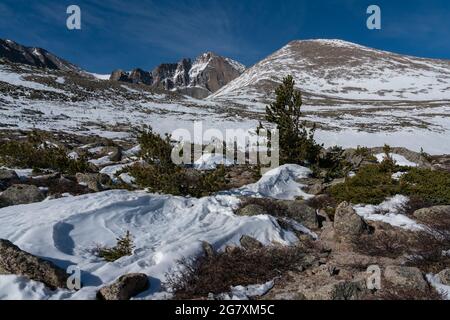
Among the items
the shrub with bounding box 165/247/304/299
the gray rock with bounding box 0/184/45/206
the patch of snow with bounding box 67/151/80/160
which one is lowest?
the shrub with bounding box 165/247/304/299

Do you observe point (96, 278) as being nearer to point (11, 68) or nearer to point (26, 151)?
point (26, 151)

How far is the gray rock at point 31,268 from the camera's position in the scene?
6.09 meters

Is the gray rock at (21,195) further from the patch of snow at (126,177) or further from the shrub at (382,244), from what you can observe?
the shrub at (382,244)

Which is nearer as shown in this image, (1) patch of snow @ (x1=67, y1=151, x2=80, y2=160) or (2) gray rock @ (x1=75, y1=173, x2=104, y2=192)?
(2) gray rock @ (x1=75, y1=173, x2=104, y2=192)

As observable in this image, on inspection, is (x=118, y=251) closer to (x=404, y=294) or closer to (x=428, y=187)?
(x=404, y=294)

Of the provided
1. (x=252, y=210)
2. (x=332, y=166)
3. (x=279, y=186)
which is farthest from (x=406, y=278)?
(x=332, y=166)

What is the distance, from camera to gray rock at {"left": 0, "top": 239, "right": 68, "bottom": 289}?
240 inches

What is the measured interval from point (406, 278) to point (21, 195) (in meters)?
9.43

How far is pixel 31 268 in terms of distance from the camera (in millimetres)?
6141

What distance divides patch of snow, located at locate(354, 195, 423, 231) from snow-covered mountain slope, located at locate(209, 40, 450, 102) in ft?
234

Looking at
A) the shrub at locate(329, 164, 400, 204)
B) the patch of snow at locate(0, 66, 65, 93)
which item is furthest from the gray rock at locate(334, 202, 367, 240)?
the patch of snow at locate(0, 66, 65, 93)

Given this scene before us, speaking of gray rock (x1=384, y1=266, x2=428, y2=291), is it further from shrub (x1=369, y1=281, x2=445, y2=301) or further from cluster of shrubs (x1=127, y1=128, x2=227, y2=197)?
cluster of shrubs (x1=127, y1=128, x2=227, y2=197)
